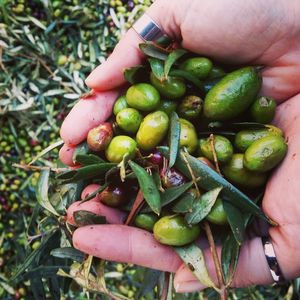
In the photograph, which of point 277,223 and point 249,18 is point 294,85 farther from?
point 277,223

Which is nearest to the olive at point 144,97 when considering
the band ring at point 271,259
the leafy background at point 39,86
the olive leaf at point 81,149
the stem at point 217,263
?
the olive leaf at point 81,149

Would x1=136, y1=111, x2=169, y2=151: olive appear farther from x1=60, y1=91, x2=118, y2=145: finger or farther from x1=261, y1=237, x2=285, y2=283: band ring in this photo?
x1=261, y1=237, x2=285, y2=283: band ring

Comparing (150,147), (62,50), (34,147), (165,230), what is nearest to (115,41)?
(62,50)

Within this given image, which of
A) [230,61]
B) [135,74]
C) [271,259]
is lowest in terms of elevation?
[271,259]

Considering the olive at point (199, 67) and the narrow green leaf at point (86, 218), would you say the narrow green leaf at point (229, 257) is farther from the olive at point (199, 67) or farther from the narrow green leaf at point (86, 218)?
the olive at point (199, 67)

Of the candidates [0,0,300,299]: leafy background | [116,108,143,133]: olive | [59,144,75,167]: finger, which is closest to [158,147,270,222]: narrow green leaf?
[116,108,143,133]: olive

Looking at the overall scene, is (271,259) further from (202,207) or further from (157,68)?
(157,68)

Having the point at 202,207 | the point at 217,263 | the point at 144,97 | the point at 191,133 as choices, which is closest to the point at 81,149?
the point at 144,97
